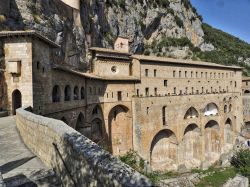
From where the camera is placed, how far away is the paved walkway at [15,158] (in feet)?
26.9

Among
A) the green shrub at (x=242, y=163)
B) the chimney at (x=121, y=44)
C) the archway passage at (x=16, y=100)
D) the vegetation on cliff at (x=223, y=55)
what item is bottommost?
the green shrub at (x=242, y=163)

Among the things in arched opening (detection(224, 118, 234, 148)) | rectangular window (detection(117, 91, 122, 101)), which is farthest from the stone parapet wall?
arched opening (detection(224, 118, 234, 148))

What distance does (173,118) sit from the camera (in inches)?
1495

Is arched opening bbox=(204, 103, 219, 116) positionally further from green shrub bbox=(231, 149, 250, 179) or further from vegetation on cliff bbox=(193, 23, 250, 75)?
vegetation on cliff bbox=(193, 23, 250, 75)

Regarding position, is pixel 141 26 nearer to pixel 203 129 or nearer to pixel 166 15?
pixel 166 15

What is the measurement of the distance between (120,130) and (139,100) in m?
4.56

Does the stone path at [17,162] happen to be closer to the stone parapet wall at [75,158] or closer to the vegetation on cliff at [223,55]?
the stone parapet wall at [75,158]

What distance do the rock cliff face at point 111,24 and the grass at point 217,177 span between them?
2131 centimetres

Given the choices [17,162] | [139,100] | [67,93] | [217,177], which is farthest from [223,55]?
[17,162]

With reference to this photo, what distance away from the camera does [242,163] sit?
127ft

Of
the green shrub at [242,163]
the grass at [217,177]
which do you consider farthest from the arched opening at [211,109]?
the grass at [217,177]

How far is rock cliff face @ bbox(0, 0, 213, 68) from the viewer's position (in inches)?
1047

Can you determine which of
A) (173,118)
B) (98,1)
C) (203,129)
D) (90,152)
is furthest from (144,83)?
(90,152)

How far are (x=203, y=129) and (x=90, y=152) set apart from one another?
38627 millimetres
